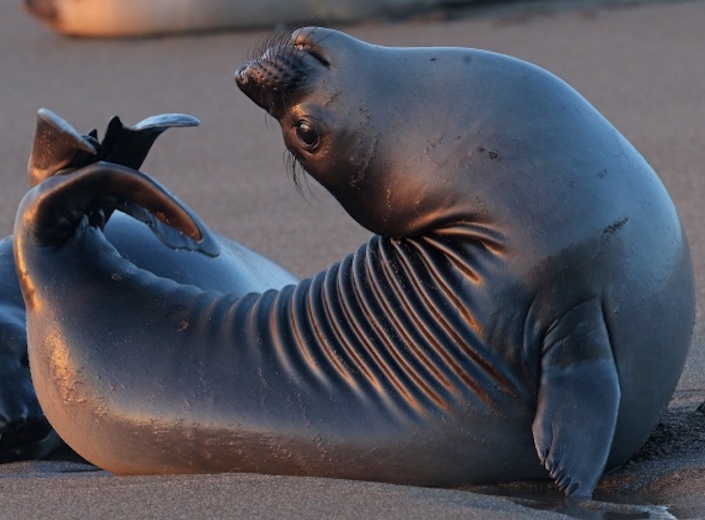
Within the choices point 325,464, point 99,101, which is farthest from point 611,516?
point 99,101

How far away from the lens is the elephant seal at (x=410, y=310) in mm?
3633

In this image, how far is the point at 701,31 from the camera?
1053cm

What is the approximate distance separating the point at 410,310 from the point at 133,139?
3.00 feet

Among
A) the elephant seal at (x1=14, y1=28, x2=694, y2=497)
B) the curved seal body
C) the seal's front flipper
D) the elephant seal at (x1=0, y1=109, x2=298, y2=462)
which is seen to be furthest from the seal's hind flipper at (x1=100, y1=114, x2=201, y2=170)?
the seal's front flipper

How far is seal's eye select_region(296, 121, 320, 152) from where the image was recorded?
12.9ft

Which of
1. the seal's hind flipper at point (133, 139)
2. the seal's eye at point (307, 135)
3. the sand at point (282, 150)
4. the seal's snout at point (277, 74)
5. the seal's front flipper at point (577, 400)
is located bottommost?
the sand at point (282, 150)

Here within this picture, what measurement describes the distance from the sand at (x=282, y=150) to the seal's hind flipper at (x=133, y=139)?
40 centimetres

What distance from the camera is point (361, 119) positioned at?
387cm

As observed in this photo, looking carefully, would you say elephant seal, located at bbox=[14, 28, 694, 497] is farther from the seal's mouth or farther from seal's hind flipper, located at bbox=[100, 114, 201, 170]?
seal's hind flipper, located at bbox=[100, 114, 201, 170]

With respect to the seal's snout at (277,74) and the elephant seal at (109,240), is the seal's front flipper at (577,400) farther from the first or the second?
the elephant seal at (109,240)

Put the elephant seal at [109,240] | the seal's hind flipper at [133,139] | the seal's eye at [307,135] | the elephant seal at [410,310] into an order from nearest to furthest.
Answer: the elephant seal at [410,310] → the seal's eye at [307,135] → the elephant seal at [109,240] → the seal's hind flipper at [133,139]

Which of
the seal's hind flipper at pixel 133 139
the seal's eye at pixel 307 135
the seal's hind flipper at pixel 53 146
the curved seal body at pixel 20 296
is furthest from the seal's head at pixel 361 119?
the curved seal body at pixel 20 296

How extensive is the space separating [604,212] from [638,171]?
0.19m

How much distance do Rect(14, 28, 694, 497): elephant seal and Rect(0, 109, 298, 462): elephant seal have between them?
115 mm
